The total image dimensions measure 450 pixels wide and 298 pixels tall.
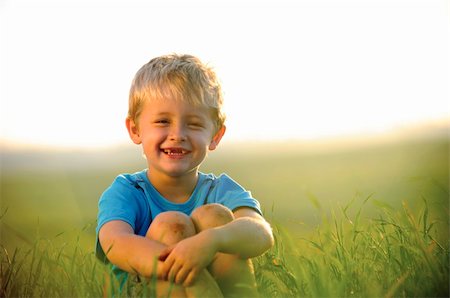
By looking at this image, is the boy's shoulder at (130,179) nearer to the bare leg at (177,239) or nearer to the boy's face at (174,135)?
the boy's face at (174,135)

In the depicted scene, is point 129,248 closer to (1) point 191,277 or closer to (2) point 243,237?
(1) point 191,277

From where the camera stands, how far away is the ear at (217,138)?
300cm

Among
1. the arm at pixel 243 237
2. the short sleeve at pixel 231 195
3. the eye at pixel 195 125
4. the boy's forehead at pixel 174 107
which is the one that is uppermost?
the boy's forehead at pixel 174 107

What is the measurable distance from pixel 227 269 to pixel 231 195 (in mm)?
551

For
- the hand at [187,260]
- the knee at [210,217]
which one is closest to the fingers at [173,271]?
the hand at [187,260]

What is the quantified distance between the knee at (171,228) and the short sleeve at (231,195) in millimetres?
418

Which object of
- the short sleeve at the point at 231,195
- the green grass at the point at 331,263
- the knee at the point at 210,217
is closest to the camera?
the knee at the point at 210,217

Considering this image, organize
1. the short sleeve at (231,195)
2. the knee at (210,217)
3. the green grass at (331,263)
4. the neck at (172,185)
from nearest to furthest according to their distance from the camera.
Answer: the knee at (210,217) < the green grass at (331,263) < the short sleeve at (231,195) < the neck at (172,185)

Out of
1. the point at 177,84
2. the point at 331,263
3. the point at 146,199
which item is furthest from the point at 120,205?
the point at 331,263

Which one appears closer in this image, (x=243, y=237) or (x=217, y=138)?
(x=243, y=237)

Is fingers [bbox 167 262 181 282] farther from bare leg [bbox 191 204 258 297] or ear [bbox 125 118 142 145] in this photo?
ear [bbox 125 118 142 145]

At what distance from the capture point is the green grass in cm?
259

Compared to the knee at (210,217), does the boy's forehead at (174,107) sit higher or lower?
higher

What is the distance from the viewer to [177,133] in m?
2.75
